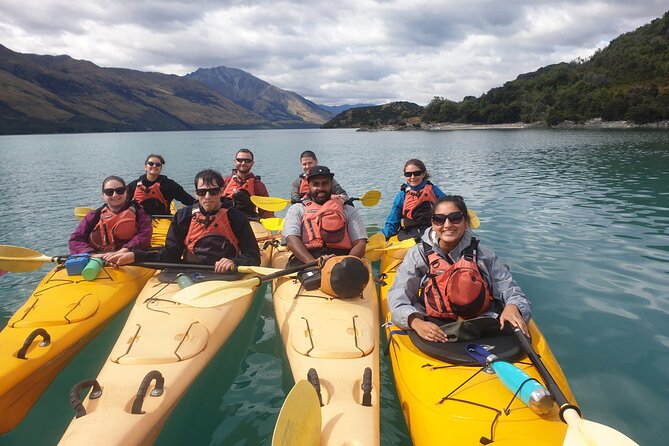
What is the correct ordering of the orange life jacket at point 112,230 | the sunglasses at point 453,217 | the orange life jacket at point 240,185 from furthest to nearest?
the orange life jacket at point 240,185 → the orange life jacket at point 112,230 → the sunglasses at point 453,217

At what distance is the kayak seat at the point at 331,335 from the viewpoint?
141 inches

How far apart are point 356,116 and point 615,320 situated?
157356 mm

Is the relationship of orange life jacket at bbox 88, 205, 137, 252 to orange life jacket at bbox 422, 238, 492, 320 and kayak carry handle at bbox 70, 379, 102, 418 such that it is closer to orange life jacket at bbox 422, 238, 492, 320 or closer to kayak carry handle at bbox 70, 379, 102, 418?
kayak carry handle at bbox 70, 379, 102, 418

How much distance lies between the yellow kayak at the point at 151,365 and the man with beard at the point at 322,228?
44.8 inches

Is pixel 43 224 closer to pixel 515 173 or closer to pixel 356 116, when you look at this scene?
pixel 515 173

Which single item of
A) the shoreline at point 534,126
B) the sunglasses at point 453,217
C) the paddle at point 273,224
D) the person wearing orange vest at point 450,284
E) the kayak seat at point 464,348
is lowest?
the shoreline at point 534,126

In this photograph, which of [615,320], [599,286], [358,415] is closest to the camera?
[358,415]

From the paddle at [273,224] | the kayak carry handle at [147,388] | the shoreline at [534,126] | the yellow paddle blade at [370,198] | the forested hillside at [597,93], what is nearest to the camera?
the kayak carry handle at [147,388]

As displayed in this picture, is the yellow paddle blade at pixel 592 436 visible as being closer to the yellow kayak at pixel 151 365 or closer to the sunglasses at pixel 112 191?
the yellow kayak at pixel 151 365

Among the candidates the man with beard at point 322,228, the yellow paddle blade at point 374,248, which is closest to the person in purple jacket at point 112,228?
the man with beard at point 322,228

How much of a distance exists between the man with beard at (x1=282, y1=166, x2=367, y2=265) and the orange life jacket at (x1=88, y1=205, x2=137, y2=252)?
7.42 feet

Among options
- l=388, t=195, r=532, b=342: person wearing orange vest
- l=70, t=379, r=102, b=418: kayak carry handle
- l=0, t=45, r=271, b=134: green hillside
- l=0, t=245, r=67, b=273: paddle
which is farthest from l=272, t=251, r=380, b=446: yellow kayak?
l=0, t=45, r=271, b=134: green hillside

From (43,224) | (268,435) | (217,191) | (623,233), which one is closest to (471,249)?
(268,435)

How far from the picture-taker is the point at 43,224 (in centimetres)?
1168
